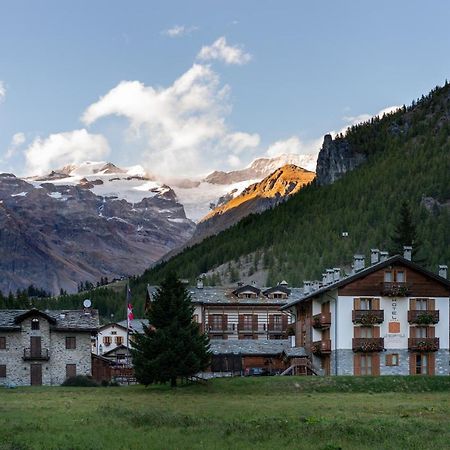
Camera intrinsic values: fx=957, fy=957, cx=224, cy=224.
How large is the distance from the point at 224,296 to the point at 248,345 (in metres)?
27.5

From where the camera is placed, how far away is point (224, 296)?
12450 cm

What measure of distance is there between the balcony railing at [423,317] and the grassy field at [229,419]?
16.3 meters

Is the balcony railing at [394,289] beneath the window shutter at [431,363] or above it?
above

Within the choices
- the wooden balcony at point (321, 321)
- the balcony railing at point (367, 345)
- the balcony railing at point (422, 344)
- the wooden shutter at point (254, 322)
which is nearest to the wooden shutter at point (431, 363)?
the balcony railing at point (422, 344)

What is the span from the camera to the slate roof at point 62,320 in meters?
92.6

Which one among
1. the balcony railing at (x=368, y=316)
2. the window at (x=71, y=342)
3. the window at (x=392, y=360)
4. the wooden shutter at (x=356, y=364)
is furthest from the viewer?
the window at (x=71, y=342)

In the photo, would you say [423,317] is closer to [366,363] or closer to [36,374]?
[366,363]

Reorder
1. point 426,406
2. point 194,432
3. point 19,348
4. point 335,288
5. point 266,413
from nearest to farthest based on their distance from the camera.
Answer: point 194,432 → point 266,413 → point 426,406 → point 335,288 → point 19,348

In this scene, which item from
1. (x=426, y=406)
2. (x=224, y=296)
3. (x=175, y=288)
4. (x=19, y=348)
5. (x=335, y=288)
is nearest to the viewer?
(x=426, y=406)

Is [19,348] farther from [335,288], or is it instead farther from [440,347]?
[440,347]

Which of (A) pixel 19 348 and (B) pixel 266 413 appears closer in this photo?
(B) pixel 266 413

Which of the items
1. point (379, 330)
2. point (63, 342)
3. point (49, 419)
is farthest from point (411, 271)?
point (49, 419)

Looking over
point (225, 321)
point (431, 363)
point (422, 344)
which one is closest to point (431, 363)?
point (431, 363)

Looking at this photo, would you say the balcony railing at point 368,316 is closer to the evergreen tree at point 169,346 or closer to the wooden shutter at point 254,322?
the evergreen tree at point 169,346
